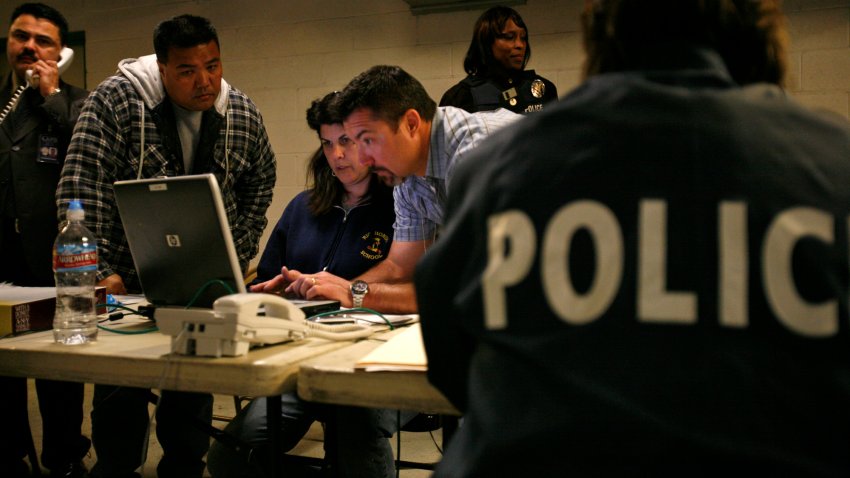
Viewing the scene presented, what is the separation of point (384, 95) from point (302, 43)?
8.74ft

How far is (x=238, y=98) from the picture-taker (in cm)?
247

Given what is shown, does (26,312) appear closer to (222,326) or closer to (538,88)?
(222,326)

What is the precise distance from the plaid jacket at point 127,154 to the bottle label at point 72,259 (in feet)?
2.23

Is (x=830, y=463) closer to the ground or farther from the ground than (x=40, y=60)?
closer to the ground

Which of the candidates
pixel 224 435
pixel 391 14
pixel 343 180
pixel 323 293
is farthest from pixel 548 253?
pixel 391 14

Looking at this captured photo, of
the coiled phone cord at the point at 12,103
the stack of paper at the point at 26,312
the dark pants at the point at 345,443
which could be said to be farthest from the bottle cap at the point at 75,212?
the coiled phone cord at the point at 12,103

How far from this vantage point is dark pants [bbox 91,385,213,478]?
6.30ft

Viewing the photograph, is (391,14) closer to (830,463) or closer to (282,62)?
(282,62)

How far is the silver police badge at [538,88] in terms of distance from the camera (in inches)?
124

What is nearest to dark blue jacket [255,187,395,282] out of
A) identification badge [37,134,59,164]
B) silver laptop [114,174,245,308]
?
silver laptop [114,174,245,308]

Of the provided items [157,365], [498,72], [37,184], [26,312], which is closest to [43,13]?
[37,184]

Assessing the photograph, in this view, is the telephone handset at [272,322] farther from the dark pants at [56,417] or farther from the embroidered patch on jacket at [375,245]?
the dark pants at [56,417]

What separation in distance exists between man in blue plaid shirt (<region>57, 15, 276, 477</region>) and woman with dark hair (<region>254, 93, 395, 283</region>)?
20cm

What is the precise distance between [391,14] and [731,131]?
148 inches
